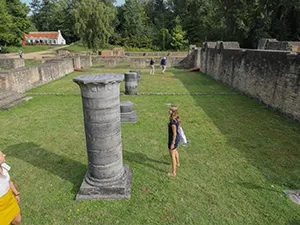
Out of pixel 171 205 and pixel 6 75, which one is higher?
pixel 6 75

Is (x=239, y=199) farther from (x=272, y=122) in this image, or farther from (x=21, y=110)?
(x=21, y=110)

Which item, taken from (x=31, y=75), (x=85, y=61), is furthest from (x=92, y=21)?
(x=31, y=75)

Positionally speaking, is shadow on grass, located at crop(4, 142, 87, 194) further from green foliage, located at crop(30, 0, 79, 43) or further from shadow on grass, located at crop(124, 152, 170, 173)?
green foliage, located at crop(30, 0, 79, 43)

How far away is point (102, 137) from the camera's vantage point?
165 inches

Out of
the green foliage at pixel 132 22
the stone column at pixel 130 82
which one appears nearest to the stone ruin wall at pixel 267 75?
the stone column at pixel 130 82

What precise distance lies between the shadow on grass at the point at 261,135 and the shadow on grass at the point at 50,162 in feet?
11.7

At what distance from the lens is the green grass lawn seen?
3944 mm

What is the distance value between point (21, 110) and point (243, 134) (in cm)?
884

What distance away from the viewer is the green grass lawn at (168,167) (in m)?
3.94

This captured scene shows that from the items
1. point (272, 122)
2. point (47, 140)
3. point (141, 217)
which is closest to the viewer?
point (141, 217)

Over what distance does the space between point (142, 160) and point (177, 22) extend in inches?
1900

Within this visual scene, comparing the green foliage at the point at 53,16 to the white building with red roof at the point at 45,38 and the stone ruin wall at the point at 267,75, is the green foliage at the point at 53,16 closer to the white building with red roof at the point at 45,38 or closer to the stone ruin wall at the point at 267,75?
the white building with red roof at the point at 45,38

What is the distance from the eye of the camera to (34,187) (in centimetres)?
464

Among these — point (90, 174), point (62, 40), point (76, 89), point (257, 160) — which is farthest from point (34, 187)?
point (62, 40)
